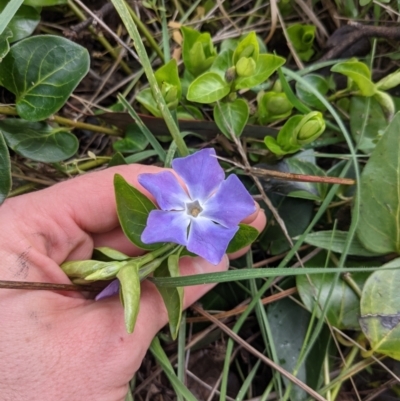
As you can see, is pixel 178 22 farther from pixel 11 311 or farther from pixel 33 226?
pixel 11 311

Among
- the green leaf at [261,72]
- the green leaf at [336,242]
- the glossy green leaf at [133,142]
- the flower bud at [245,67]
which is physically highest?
the flower bud at [245,67]

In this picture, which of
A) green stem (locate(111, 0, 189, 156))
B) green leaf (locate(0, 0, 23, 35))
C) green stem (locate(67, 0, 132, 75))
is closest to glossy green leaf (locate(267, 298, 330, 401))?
green stem (locate(111, 0, 189, 156))

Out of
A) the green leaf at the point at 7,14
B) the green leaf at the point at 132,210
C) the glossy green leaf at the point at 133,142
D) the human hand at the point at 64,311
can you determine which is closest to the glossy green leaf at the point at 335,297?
the human hand at the point at 64,311

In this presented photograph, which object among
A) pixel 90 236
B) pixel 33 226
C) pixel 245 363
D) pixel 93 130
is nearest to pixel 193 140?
pixel 93 130

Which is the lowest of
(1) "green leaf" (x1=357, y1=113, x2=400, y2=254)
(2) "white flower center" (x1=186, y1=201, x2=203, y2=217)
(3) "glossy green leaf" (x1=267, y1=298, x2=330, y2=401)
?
(3) "glossy green leaf" (x1=267, y1=298, x2=330, y2=401)

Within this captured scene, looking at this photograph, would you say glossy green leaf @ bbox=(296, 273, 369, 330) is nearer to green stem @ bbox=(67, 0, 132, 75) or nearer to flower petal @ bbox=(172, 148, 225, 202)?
flower petal @ bbox=(172, 148, 225, 202)

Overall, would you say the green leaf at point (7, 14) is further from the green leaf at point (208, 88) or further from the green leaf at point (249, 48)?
the green leaf at point (249, 48)

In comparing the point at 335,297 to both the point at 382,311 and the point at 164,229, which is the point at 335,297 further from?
the point at 164,229
